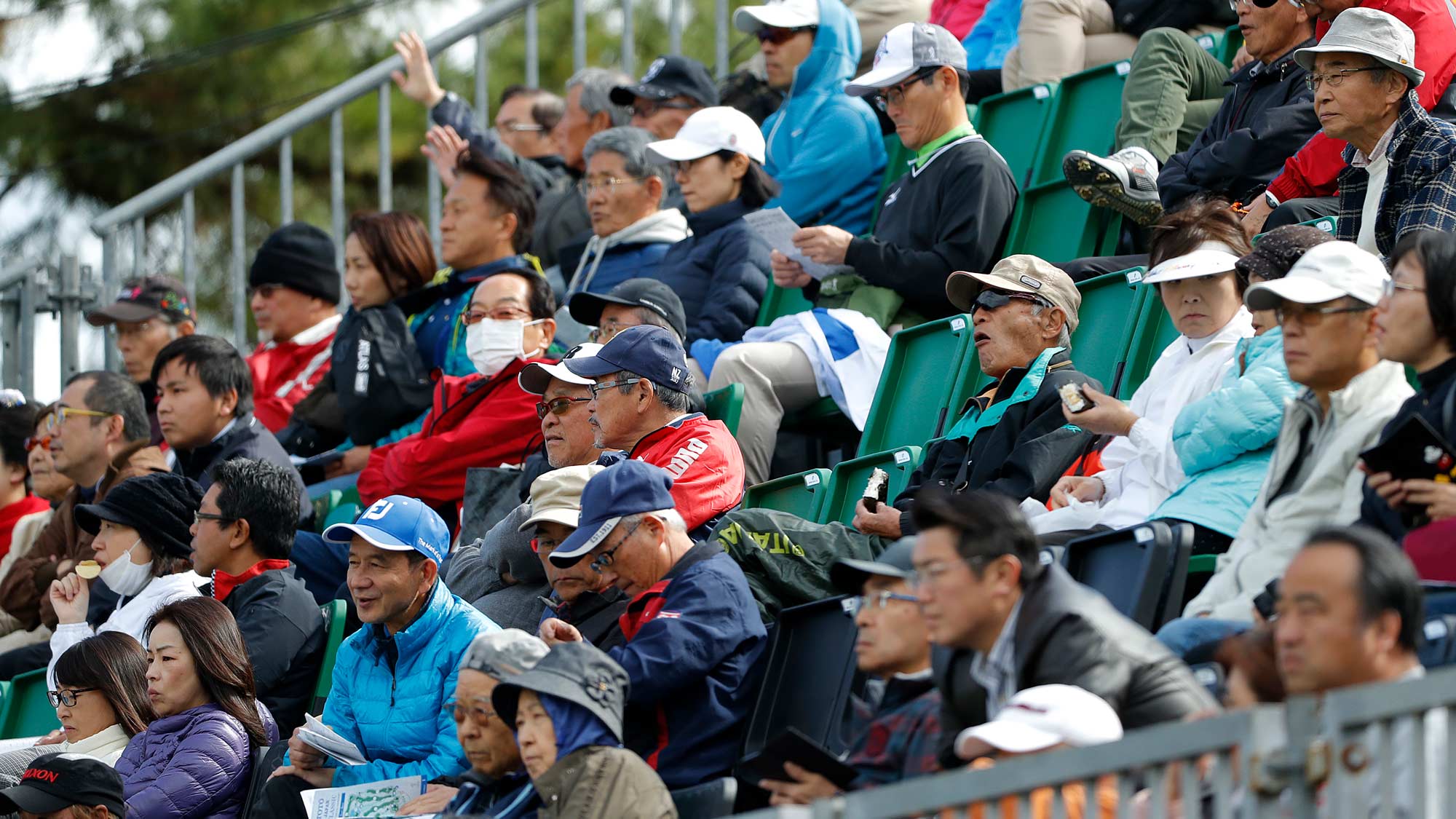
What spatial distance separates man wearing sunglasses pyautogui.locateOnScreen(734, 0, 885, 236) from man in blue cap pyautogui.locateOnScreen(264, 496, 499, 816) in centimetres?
315

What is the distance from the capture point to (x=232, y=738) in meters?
5.78

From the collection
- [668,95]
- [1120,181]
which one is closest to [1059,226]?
[1120,181]

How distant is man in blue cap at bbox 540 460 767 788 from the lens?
4.85 meters

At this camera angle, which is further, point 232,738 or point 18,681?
point 18,681

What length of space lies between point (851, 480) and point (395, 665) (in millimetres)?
1612

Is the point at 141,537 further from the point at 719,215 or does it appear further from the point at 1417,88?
the point at 1417,88

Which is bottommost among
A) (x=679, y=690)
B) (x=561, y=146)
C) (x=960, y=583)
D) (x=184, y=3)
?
(x=184, y=3)

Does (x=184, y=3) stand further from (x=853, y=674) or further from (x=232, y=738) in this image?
(x=853, y=674)

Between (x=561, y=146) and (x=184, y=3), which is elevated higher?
(x=561, y=146)

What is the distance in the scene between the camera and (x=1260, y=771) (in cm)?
309

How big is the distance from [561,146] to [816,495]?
14.5 ft

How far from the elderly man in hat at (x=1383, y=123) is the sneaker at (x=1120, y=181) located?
1.22 m

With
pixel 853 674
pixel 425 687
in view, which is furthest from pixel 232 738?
pixel 853 674

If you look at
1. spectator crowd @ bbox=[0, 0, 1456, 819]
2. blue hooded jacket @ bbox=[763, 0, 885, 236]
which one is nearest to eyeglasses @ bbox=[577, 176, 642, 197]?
spectator crowd @ bbox=[0, 0, 1456, 819]
